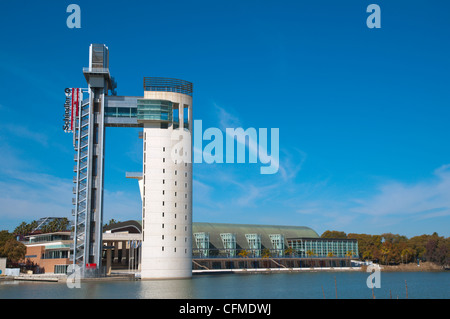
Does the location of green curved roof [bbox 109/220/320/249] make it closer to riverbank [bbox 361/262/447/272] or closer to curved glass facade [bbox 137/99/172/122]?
riverbank [bbox 361/262/447/272]

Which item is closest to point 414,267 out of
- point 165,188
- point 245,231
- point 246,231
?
point 246,231

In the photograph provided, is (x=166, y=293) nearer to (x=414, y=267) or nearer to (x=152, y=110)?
(x=152, y=110)

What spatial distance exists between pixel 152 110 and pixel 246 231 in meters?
92.0

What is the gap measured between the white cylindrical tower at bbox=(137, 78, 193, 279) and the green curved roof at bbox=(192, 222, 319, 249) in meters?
65.0

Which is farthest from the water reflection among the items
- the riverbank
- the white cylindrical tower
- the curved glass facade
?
the riverbank

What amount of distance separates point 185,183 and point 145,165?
8.80m

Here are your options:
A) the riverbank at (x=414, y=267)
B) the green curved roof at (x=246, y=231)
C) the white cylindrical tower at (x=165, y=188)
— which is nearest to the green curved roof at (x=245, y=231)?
the green curved roof at (x=246, y=231)

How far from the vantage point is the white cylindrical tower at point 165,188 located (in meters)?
99.1
